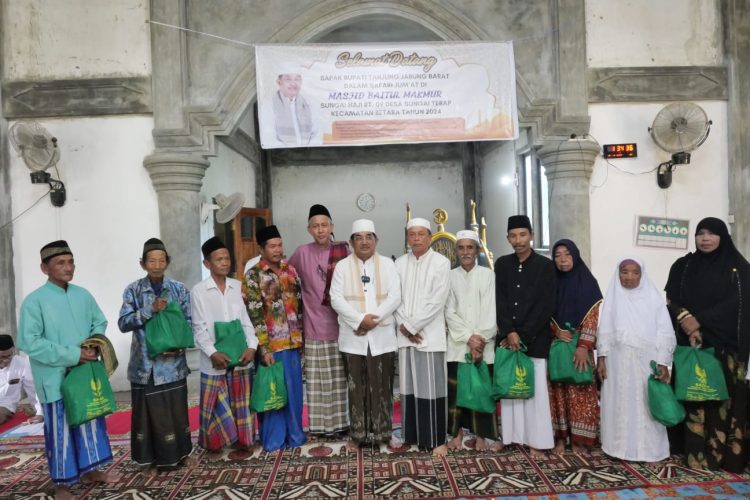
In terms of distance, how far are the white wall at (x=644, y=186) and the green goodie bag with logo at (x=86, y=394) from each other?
13.5 feet

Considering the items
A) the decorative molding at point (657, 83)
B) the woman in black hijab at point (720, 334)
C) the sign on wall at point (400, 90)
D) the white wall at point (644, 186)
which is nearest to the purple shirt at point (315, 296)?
the sign on wall at point (400, 90)

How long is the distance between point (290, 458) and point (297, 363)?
0.58 meters

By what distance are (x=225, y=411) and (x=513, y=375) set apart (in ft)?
5.78

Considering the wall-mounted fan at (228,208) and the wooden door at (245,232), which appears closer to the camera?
the wall-mounted fan at (228,208)

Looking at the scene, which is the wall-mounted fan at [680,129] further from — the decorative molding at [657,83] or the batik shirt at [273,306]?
the batik shirt at [273,306]

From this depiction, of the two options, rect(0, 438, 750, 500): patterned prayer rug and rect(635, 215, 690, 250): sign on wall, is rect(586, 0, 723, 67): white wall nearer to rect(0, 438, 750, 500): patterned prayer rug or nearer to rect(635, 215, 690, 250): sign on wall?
rect(635, 215, 690, 250): sign on wall

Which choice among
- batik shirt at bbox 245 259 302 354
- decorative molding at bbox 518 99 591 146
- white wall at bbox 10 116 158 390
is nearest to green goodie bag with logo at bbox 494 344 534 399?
batik shirt at bbox 245 259 302 354

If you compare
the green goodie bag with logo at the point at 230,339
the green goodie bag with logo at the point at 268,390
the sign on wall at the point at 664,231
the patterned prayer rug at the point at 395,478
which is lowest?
the patterned prayer rug at the point at 395,478

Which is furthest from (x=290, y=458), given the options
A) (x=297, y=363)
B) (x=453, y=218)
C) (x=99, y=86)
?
(x=453, y=218)

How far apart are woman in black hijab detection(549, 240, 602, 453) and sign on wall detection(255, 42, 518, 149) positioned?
188 centimetres

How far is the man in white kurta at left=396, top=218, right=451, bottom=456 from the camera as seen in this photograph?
323 cm

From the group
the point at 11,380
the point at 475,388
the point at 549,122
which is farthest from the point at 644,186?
the point at 11,380

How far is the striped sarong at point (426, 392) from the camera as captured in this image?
324 cm

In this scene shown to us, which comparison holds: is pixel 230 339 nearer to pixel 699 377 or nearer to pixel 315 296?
pixel 315 296
